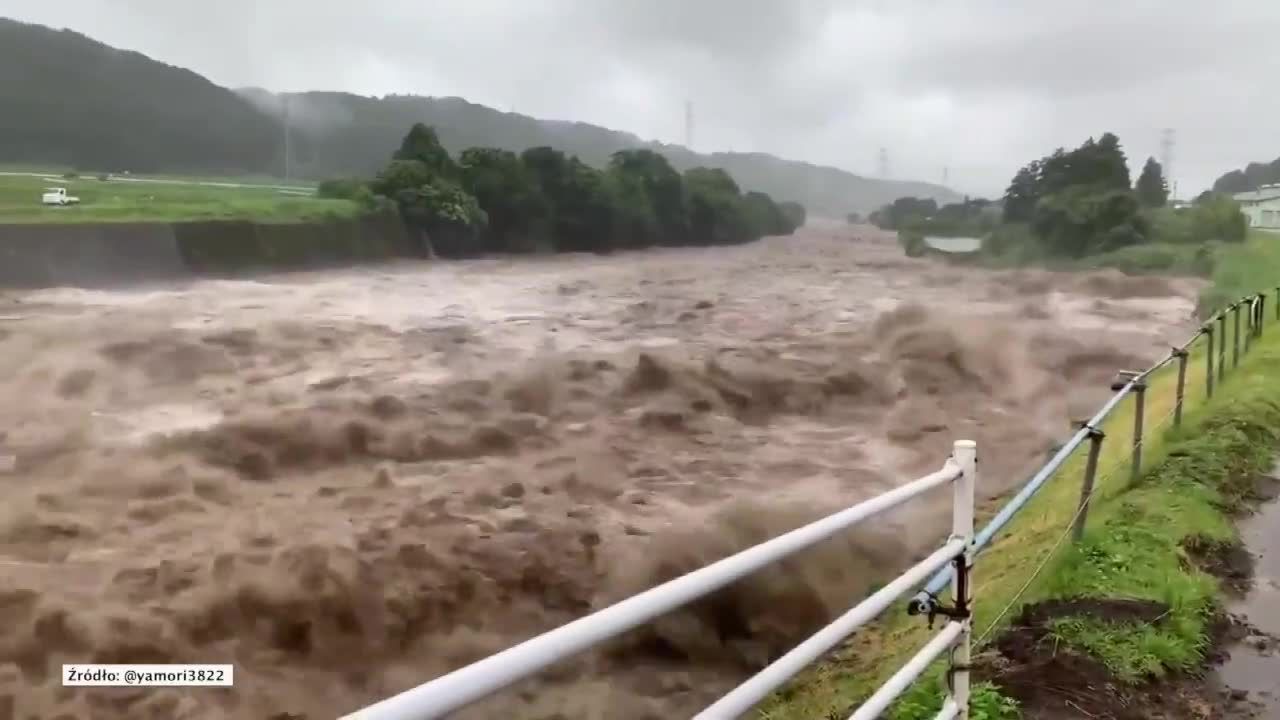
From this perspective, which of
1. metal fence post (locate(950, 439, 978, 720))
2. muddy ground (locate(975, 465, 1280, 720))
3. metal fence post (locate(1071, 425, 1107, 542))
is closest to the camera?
metal fence post (locate(950, 439, 978, 720))

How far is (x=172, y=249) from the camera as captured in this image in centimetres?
2881

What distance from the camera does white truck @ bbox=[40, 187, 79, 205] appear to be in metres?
26.9

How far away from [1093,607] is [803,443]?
36.4 feet

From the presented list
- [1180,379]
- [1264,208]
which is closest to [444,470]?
[1180,379]

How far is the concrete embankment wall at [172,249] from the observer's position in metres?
25.4

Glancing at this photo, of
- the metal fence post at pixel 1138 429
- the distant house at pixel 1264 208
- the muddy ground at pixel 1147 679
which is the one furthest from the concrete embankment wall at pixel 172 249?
the distant house at pixel 1264 208

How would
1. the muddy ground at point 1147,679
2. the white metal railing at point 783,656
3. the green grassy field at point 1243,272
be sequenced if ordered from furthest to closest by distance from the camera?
1. the green grassy field at point 1243,272
2. the muddy ground at point 1147,679
3. the white metal railing at point 783,656

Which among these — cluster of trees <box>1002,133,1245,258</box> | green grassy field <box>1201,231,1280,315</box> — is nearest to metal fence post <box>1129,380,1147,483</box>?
green grassy field <box>1201,231,1280,315</box>

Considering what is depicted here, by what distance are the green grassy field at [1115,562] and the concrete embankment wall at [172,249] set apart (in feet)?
80.7

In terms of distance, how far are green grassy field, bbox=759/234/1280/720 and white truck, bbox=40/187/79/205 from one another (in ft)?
86.1

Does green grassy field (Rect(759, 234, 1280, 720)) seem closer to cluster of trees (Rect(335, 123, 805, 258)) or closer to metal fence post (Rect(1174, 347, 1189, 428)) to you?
metal fence post (Rect(1174, 347, 1189, 428))

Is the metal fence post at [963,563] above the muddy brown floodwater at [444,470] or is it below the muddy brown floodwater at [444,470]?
above

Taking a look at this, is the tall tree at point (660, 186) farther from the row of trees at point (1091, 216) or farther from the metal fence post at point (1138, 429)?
the metal fence post at point (1138, 429)

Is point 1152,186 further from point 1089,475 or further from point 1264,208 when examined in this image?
point 1089,475
